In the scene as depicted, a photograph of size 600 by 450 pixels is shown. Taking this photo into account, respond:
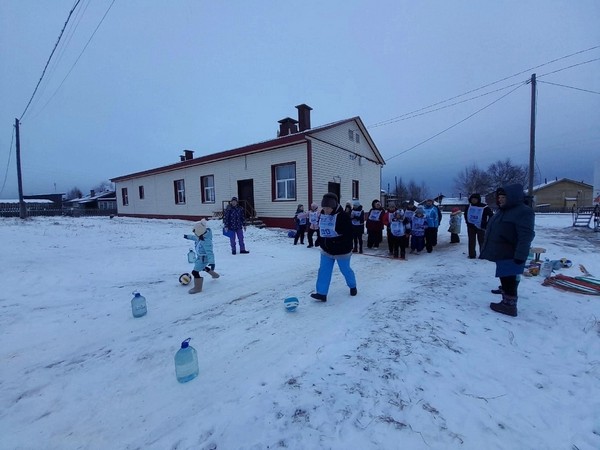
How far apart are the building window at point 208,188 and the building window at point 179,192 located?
9.06 ft

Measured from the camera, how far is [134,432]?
7.05ft

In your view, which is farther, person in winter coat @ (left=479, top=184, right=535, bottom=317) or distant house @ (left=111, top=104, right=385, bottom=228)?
distant house @ (left=111, top=104, right=385, bottom=228)

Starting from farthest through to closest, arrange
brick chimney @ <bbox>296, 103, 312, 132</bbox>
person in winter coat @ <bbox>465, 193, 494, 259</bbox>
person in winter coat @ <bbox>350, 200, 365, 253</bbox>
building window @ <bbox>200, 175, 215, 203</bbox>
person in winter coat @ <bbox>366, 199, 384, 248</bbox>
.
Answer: building window @ <bbox>200, 175, 215, 203</bbox>
brick chimney @ <bbox>296, 103, 312, 132</bbox>
person in winter coat @ <bbox>366, 199, 384, 248</bbox>
person in winter coat @ <bbox>350, 200, 365, 253</bbox>
person in winter coat @ <bbox>465, 193, 494, 259</bbox>

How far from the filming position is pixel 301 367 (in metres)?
2.78

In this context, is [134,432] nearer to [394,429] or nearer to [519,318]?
[394,429]

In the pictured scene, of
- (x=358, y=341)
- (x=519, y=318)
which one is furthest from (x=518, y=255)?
(x=358, y=341)

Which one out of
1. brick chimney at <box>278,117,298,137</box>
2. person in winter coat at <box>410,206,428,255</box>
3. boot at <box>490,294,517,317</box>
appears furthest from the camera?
brick chimney at <box>278,117,298,137</box>

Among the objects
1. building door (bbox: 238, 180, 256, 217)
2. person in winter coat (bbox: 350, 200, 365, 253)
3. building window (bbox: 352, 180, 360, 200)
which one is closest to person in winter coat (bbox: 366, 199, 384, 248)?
person in winter coat (bbox: 350, 200, 365, 253)

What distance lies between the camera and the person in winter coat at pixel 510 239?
12.4 ft

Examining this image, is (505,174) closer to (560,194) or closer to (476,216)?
(560,194)

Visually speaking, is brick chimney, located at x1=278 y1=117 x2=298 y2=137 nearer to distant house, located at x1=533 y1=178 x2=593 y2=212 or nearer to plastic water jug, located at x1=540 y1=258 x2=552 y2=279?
plastic water jug, located at x1=540 y1=258 x2=552 y2=279

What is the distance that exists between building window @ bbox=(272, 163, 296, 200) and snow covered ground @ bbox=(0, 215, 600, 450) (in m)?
9.62

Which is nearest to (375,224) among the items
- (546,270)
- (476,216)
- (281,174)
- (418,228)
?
(418,228)

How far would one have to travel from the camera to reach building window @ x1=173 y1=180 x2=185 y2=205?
69.1 feet
